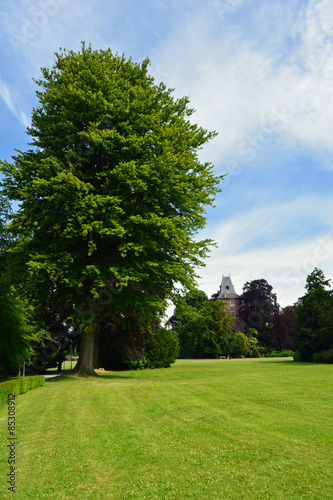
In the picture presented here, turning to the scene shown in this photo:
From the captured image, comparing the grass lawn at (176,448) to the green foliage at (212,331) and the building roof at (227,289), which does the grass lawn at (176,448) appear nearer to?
the green foliage at (212,331)

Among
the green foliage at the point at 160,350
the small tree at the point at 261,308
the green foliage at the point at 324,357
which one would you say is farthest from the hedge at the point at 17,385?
the small tree at the point at 261,308

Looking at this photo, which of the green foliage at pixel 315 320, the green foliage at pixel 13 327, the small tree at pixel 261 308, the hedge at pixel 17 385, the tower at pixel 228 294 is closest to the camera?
the hedge at pixel 17 385

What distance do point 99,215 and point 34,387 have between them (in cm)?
960

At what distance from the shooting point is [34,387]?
18.0m

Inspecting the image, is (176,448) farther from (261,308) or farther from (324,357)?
(261,308)

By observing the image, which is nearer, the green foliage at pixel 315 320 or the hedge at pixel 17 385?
the hedge at pixel 17 385

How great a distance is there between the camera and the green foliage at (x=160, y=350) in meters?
37.2

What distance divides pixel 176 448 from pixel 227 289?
370ft

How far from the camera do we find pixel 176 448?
7332 mm

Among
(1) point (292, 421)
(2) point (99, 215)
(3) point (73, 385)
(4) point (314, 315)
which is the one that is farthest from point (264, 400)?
(4) point (314, 315)

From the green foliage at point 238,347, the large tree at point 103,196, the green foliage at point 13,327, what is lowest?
the green foliage at point 238,347

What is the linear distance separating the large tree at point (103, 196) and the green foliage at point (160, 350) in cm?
1492

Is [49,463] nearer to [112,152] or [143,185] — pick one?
[143,185]

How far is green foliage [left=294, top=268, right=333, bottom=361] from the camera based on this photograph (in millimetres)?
41094
